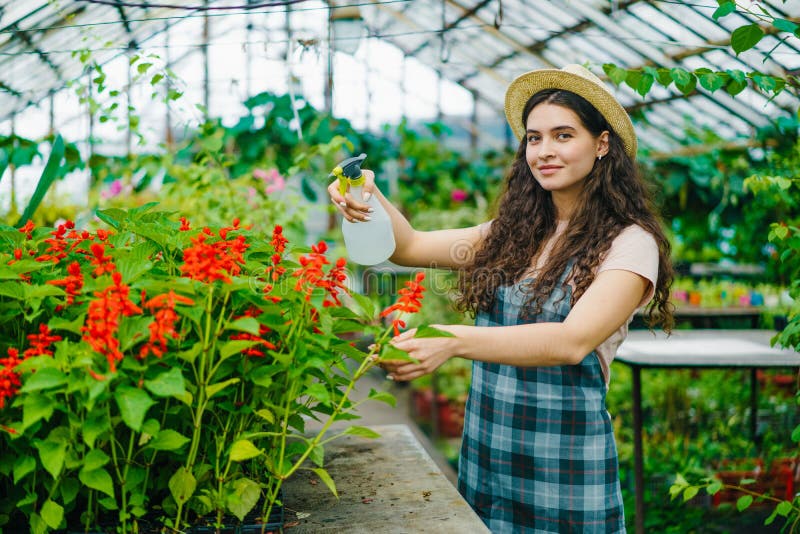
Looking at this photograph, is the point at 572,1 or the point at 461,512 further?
the point at 572,1

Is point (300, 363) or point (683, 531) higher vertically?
point (300, 363)

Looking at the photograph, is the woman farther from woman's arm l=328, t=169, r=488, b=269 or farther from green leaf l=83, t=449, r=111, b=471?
green leaf l=83, t=449, r=111, b=471

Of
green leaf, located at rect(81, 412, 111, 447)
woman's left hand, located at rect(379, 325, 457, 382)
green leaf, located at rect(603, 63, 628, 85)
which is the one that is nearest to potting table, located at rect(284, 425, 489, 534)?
woman's left hand, located at rect(379, 325, 457, 382)

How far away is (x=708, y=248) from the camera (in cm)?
730

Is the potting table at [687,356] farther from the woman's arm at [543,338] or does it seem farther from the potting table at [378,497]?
the potting table at [378,497]

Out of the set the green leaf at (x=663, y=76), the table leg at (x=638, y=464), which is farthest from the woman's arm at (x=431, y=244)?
the table leg at (x=638, y=464)

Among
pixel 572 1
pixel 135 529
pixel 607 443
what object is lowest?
pixel 607 443

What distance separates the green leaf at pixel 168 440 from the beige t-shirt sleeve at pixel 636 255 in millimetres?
826

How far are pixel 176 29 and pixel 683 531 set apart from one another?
363 inches

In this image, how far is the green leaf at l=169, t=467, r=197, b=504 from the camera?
91 cm

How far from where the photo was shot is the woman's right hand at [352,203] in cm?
140

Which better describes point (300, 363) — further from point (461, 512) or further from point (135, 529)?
point (461, 512)

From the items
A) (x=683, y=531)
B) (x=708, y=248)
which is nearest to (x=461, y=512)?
(x=683, y=531)

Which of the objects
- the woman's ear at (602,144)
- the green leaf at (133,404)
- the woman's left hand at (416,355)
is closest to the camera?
the green leaf at (133,404)
